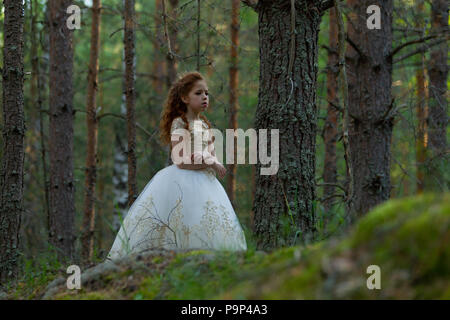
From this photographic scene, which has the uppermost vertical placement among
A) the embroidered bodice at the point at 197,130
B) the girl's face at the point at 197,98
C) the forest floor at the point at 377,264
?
the girl's face at the point at 197,98

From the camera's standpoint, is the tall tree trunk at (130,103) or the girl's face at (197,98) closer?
the girl's face at (197,98)

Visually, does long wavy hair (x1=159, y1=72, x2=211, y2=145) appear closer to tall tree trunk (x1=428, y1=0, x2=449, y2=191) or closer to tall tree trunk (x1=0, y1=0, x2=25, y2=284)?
tall tree trunk (x1=0, y1=0, x2=25, y2=284)

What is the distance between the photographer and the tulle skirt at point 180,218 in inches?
189

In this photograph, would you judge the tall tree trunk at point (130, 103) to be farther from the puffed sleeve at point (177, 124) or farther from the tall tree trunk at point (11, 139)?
the puffed sleeve at point (177, 124)

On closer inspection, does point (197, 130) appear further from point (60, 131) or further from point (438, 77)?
point (438, 77)

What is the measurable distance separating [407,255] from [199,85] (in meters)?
3.85

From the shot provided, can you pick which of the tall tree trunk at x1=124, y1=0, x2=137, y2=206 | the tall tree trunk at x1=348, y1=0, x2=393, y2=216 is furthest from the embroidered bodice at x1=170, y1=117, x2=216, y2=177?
the tall tree trunk at x1=348, y1=0, x2=393, y2=216

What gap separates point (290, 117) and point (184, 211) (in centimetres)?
138

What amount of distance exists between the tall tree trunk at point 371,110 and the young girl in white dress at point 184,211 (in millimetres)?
3526

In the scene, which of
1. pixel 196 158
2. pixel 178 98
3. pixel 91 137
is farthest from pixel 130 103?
pixel 91 137

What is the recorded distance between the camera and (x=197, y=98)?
18.1ft

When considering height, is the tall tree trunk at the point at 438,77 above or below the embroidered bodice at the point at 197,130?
above

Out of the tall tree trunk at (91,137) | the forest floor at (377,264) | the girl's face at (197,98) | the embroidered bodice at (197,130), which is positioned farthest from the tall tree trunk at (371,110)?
the tall tree trunk at (91,137)
